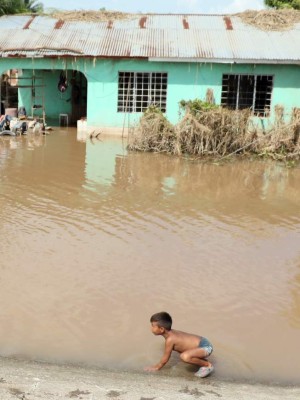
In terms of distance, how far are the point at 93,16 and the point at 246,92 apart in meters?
7.27

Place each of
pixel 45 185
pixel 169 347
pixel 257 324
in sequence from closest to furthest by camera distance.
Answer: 1. pixel 169 347
2. pixel 257 324
3. pixel 45 185

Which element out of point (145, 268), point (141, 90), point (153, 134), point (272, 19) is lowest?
point (145, 268)

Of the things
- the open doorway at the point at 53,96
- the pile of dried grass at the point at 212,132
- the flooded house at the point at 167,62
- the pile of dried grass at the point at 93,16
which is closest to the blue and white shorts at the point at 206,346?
the pile of dried grass at the point at 212,132

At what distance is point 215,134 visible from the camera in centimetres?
1322

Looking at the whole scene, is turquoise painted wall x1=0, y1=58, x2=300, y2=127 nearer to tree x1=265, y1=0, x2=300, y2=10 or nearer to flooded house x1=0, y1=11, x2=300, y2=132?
flooded house x1=0, y1=11, x2=300, y2=132

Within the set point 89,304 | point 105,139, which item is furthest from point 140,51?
point 89,304

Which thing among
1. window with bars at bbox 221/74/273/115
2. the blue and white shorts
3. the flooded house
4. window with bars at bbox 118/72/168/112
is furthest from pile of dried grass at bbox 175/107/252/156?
the blue and white shorts

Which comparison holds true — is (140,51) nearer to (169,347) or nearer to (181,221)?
(181,221)

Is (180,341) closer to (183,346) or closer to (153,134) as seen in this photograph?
(183,346)

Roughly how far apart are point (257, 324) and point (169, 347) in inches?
48.4

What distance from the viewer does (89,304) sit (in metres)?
4.91

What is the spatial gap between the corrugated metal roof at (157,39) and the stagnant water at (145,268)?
23.9ft

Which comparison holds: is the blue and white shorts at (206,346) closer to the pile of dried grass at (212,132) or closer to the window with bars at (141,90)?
the pile of dried grass at (212,132)

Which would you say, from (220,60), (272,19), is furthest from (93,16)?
(272,19)
